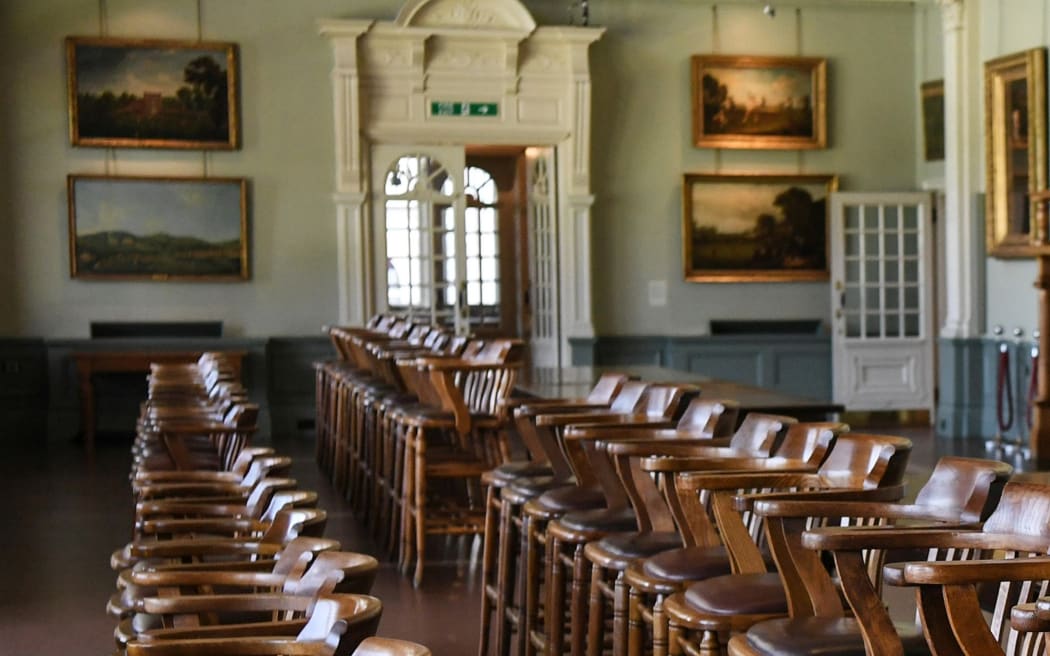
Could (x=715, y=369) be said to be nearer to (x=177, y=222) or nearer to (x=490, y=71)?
(x=490, y=71)

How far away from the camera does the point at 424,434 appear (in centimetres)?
711

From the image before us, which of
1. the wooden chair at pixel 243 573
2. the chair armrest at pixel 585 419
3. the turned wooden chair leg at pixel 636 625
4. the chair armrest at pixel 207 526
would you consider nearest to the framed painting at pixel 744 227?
the chair armrest at pixel 585 419

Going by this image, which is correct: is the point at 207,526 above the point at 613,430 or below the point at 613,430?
below

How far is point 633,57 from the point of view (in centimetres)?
1466

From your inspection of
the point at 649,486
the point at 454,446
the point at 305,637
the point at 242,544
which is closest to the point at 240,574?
the point at 242,544

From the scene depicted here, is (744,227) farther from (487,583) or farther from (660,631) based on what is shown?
(660,631)

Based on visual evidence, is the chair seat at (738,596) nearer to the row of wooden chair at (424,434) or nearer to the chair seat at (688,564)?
the chair seat at (688,564)

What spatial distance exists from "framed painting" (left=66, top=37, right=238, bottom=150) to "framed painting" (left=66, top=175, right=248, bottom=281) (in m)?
0.39

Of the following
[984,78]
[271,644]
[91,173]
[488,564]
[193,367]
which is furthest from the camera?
[91,173]

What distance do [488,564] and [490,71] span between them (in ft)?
29.6

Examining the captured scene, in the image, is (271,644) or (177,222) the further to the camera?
(177,222)

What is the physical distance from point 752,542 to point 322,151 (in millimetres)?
10814

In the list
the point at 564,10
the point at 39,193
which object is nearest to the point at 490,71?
the point at 564,10

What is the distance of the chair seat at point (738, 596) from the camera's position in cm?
328
